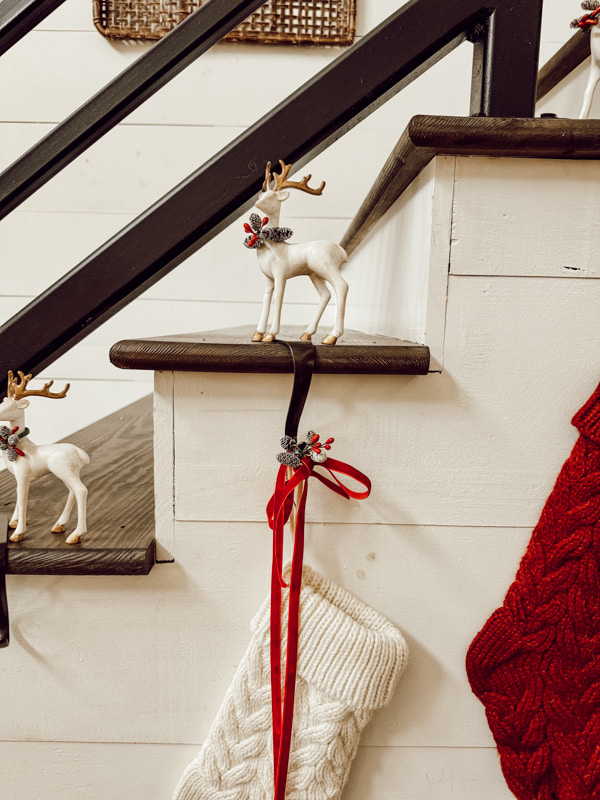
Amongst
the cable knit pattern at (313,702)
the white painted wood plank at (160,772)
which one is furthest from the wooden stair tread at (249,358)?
the white painted wood plank at (160,772)

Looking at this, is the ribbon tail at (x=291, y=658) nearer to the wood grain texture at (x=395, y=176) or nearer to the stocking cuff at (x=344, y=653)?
the stocking cuff at (x=344, y=653)

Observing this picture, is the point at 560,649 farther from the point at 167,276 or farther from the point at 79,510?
the point at 167,276

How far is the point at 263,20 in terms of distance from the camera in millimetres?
1416

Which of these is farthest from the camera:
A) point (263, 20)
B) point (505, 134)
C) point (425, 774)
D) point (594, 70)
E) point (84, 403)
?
point (84, 403)

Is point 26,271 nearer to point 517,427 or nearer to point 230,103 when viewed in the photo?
point 230,103

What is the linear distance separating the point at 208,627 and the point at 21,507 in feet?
0.78

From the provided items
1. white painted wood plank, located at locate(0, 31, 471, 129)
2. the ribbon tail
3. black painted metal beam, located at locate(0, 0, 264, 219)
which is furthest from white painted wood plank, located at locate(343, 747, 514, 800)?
white painted wood plank, located at locate(0, 31, 471, 129)

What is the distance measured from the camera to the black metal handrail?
528 mm

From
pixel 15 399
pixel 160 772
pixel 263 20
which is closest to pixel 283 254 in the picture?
pixel 15 399

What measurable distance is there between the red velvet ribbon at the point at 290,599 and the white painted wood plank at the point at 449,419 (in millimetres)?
29

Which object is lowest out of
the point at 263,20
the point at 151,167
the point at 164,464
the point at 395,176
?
the point at 164,464

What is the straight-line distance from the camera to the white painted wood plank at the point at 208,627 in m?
0.54

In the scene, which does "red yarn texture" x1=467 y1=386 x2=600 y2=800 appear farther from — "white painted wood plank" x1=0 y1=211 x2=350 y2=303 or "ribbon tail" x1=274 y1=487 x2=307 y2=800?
"white painted wood plank" x1=0 y1=211 x2=350 y2=303

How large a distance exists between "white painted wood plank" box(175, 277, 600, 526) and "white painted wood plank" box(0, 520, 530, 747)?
29 mm
